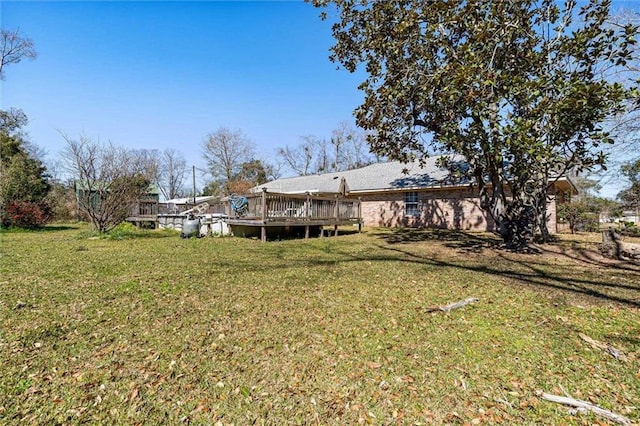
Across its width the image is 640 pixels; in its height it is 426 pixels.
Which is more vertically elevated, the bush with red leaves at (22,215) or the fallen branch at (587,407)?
the bush with red leaves at (22,215)

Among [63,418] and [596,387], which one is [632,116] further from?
[63,418]

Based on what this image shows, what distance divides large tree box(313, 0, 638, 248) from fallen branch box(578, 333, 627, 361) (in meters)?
4.33

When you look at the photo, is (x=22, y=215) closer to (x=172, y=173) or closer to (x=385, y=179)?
(x=385, y=179)

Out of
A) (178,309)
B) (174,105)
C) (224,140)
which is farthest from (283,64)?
(224,140)

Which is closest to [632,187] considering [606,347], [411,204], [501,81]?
[411,204]

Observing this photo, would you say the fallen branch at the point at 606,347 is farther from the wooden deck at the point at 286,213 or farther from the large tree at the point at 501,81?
the wooden deck at the point at 286,213

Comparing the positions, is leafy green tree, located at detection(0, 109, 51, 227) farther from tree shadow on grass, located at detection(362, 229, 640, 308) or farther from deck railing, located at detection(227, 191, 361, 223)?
tree shadow on grass, located at detection(362, 229, 640, 308)

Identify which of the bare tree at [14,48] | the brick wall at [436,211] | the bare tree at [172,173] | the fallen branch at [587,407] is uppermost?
the bare tree at [14,48]

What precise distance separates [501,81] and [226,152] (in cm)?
3573

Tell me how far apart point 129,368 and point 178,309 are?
1.36 m

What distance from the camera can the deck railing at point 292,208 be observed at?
1042 centimetres

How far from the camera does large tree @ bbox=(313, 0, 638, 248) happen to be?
6.32 metres

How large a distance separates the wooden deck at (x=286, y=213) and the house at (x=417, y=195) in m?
2.01

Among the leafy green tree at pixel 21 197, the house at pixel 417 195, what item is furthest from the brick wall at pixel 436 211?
the leafy green tree at pixel 21 197
